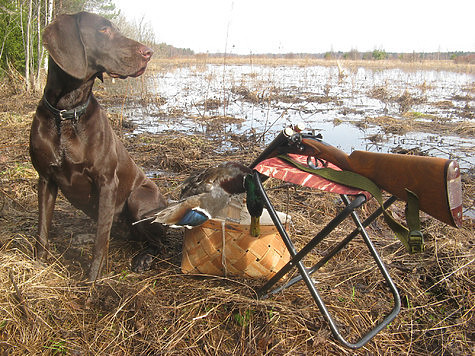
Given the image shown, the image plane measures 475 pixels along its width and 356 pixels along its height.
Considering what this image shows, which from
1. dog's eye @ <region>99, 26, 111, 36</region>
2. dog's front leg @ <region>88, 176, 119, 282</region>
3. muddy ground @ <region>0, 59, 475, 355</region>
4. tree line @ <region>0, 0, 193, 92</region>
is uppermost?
tree line @ <region>0, 0, 193, 92</region>

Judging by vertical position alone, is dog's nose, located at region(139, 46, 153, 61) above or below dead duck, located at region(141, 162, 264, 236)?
above

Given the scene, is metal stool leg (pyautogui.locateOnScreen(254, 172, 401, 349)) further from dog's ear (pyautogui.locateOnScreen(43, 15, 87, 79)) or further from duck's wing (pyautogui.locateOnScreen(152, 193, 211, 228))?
dog's ear (pyautogui.locateOnScreen(43, 15, 87, 79))

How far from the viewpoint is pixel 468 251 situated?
2881 millimetres

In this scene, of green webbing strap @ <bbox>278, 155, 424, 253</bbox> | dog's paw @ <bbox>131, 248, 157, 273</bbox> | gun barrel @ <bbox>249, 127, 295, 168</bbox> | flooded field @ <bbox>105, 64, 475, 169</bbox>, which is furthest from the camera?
flooded field @ <bbox>105, 64, 475, 169</bbox>

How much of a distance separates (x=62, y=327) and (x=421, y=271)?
247 cm

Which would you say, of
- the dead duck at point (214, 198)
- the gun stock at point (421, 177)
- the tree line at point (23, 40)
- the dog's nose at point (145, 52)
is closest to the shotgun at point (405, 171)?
the gun stock at point (421, 177)

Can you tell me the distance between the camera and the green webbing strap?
143cm

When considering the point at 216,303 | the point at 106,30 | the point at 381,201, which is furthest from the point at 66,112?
the point at 381,201

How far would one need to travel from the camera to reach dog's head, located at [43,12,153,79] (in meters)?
2.25

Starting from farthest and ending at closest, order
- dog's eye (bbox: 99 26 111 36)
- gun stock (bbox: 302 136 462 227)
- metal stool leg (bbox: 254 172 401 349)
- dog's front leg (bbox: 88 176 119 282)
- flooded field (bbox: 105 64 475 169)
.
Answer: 1. flooded field (bbox: 105 64 475 169)
2. dog's front leg (bbox: 88 176 119 282)
3. dog's eye (bbox: 99 26 111 36)
4. metal stool leg (bbox: 254 172 401 349)
5. gun stock (bbox: 302 136 462 227)

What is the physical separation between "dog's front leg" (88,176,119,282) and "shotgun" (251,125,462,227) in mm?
1285

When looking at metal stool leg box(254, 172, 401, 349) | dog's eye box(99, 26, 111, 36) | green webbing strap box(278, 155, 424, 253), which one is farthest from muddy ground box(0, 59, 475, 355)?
dog's eye box(99, 26, 111, 36)

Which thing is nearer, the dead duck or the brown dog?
the dead duck

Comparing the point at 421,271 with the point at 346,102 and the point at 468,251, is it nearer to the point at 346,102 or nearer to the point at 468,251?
the point at 468,251
